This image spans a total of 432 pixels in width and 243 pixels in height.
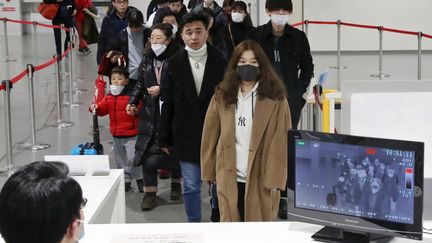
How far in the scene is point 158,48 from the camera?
5.53m

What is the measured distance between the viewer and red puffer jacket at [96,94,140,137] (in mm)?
6180

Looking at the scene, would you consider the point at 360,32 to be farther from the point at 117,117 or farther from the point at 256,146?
the point at 256,146

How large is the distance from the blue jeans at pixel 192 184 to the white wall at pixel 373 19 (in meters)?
9.75

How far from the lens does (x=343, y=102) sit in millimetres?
2834

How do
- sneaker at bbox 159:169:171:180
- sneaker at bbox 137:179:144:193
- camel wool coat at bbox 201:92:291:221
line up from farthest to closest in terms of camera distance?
sneaker at bbox 159:169:171:180, sneaker at bbox 137:179:144:193, camel wool coat at bbox 201:92:291:221

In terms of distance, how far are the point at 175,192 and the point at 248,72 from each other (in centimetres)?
220

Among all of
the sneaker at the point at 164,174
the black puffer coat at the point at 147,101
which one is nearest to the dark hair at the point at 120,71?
the black puffer coat at the point at 147,101

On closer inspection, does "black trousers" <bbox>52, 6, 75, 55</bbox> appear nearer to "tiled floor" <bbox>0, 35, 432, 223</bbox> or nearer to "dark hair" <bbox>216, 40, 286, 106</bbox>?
"tiled floor" <bbox>0, 35, 432, 223</bbox>

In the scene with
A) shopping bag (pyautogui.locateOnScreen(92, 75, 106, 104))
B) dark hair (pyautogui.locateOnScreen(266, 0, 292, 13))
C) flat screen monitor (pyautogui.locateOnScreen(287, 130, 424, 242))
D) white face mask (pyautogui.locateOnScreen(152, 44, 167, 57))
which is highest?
dark hair (pyautogui.locateOnScreen(266, 0, 292, 13))

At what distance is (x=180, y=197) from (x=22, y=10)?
47.8ft

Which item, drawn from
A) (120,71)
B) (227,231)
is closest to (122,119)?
(120,71)

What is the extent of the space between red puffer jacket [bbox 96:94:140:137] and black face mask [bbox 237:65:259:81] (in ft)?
7.21

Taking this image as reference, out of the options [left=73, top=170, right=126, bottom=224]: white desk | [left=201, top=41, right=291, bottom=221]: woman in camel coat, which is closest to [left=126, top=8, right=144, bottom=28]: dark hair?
[left=201, top=41, right=291, bottom=221]: woman in camel coat

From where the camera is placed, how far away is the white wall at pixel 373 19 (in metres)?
14.2
